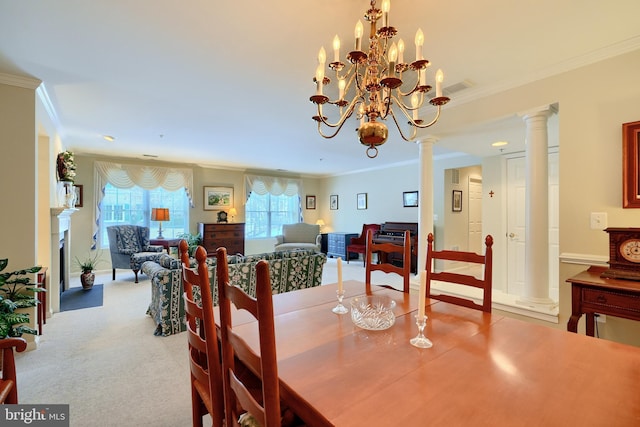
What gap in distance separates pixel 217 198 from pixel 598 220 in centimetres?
673

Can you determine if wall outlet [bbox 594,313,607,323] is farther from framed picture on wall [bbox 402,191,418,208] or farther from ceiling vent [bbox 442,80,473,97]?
framed picture on wall [bbox 402,191,418,208]

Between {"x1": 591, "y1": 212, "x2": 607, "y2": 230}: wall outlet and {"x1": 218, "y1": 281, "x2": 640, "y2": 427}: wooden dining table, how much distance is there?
135 centimetres

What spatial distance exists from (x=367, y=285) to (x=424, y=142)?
1.88 metres

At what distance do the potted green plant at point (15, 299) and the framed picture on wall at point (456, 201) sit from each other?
6.16 meters

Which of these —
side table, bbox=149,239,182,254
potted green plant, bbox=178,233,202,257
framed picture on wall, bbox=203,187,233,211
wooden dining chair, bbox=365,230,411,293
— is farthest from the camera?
framed picture on wall, bbox=203,187,233,211

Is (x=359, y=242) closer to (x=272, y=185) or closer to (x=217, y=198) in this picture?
(x=272, y=185)

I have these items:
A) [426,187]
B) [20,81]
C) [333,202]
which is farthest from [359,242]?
[20,81]

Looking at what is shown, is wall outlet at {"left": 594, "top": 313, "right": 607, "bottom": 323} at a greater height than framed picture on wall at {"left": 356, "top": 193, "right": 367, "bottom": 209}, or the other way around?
framed picture on wall at {"left": 356, "top": 193, "right": 367, "bottom": 209}

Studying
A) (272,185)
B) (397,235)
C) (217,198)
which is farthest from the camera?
(272,185)

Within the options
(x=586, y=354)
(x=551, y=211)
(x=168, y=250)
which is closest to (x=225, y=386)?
(x=586, y=354)

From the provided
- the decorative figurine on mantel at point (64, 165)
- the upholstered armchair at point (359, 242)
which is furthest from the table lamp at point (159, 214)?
the upholstered armchair at point (359, 242)

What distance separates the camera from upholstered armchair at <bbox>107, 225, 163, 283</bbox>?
16.3ft

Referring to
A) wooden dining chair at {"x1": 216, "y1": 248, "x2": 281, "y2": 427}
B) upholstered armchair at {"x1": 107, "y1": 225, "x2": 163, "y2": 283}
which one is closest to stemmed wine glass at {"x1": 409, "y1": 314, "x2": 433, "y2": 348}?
wooden dining chair at {"x1": 216, "y1": 248, "x2": 281, "y2": 427}

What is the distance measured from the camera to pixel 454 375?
36.1 inches
